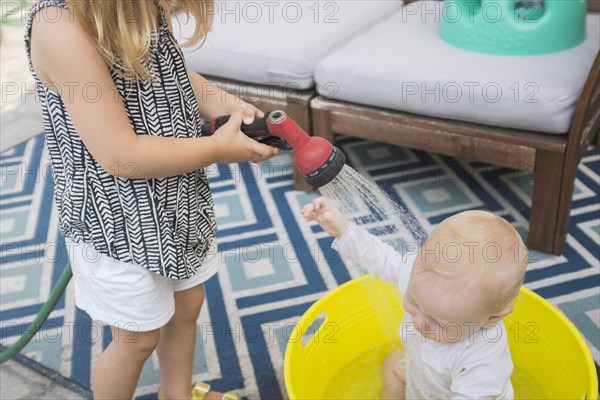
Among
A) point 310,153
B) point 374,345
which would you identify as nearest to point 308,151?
point 310,153

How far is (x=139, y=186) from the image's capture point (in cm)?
89

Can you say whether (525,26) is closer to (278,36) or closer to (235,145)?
(278,36)

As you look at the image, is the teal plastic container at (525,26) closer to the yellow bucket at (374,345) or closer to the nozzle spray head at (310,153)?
the yellow bucket at (374,345)

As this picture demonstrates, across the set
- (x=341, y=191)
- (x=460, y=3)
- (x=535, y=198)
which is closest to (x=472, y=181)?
(x=535, y=198)

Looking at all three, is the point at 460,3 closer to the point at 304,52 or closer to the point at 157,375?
the point at 304,52

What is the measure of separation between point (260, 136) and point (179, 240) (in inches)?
7.9

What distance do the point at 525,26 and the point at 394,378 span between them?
2.86 feet

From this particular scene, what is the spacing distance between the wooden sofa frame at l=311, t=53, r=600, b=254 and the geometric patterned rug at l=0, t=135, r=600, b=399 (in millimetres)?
103

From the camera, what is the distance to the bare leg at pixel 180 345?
3.57 ft

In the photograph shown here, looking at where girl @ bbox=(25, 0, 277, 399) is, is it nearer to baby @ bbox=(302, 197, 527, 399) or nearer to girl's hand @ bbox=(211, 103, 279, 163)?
girl's hand @ bbox=(211, 103, 279, 163)

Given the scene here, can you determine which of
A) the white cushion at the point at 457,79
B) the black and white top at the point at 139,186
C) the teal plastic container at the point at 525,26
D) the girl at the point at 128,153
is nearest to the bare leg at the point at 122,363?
the girl at the point at 128,153

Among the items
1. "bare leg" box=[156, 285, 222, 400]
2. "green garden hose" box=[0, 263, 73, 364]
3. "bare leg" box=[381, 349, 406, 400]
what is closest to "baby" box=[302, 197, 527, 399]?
"bare leg" box=[381, 349, 406, 400]

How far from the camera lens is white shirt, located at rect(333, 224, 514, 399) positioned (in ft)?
3.00

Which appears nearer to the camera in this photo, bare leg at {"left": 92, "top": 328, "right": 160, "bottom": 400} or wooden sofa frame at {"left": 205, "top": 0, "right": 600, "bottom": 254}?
bare leg at {"left": 92, "top": 328, "right": 160, "bottom": 400}
